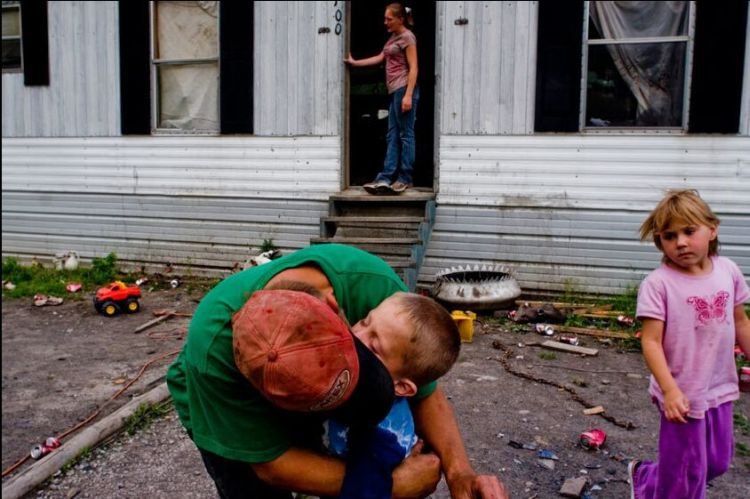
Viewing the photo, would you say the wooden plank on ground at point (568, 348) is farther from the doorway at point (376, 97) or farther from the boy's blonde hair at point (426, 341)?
the boy's blonde hair at point (426, 341)

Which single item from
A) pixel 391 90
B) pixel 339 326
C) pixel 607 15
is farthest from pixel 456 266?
pixel 339 326

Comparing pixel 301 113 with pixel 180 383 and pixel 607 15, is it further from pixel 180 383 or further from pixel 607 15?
pixel 180 383

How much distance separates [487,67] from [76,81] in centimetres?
564

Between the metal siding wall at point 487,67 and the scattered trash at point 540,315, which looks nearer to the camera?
the scattered trash at point 540,315

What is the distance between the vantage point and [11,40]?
989 cm

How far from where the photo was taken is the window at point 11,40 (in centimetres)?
984

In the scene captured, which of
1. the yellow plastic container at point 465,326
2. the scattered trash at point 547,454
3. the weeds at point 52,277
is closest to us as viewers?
the scattered trash at point 547,454

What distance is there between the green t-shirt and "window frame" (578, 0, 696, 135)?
6.06 m

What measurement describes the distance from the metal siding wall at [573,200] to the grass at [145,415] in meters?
4.00

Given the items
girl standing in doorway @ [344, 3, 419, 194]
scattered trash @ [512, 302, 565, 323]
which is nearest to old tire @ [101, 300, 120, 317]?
girl standing in doorway @ [344, 3, 419, 194]

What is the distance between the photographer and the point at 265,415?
1682 mm

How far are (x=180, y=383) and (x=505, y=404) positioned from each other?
3.23 metres

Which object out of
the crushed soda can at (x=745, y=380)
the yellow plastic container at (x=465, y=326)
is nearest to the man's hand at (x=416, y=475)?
the crushed soda can at (x=745, y=380)

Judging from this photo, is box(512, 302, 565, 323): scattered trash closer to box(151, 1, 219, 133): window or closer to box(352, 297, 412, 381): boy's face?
box(151, 1, 219, 133): window
